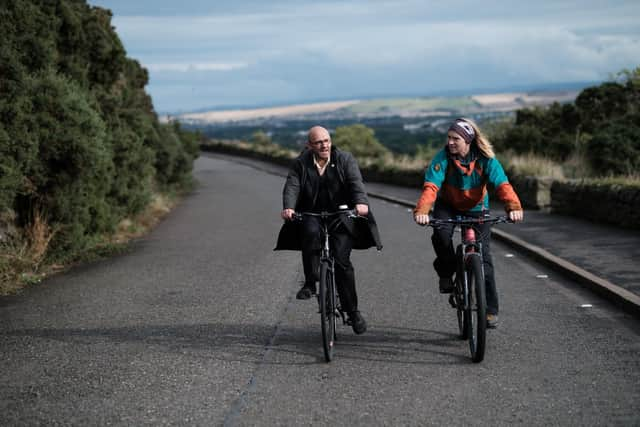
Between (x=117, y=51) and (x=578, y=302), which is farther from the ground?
(x=117, y=51)

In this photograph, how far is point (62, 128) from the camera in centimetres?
1248

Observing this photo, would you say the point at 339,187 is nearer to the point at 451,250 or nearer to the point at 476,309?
the point at 451,250

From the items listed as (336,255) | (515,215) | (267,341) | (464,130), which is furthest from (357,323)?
(464,130)

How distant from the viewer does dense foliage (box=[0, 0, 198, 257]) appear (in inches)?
466

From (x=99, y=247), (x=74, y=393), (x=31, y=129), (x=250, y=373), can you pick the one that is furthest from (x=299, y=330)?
(x=99, y=247)

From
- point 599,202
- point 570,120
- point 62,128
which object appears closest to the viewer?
point 62,128

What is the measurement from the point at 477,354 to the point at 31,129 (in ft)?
26.1

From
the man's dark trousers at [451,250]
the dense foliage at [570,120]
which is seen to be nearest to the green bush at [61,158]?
the man's dark trousers at [451,250]

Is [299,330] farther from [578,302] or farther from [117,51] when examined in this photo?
[117,51]

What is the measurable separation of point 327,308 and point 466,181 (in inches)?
61.3

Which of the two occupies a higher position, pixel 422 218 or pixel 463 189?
pixel 463 189

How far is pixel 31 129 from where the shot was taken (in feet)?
39.5

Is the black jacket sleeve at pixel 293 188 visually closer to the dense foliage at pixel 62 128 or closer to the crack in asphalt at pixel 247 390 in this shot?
the crack in asphalt at pixel 247 390

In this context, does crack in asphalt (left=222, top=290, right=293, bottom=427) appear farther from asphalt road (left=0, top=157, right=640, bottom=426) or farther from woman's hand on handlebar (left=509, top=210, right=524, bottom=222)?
woman's hand on handlebar (left=509, top=210, right=524, bottom=222)
